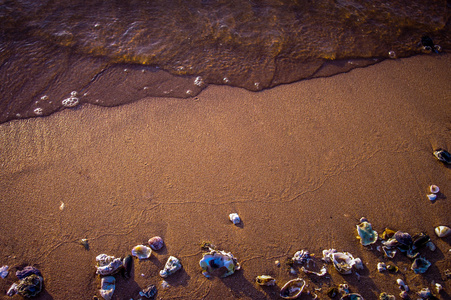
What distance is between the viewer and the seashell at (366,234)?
2.65 metres

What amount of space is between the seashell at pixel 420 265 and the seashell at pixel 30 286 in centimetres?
367

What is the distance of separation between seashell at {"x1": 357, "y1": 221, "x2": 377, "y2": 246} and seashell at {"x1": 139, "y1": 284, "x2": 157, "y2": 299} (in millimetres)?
2163

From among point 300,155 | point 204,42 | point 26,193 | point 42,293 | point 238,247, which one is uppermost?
point 204,42

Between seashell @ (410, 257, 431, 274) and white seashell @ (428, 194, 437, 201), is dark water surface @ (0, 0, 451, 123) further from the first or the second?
seashell @ (410, 257, 431, 274)

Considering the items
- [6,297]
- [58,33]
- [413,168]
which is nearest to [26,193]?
[6,297]

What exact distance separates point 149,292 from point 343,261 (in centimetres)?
Result: 193

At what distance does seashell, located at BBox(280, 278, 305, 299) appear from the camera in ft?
7.75

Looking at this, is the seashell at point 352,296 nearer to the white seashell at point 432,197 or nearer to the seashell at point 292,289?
the seashell at point 292,289

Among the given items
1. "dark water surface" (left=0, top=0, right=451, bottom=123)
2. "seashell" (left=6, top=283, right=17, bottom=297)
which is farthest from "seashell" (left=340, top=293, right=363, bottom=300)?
"seashell" (left=6, top=283, right=17, bottom=297)

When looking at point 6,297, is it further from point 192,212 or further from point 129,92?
point 129,92

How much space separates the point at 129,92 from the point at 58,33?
2210mm

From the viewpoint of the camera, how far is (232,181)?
122 inches

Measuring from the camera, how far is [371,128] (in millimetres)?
3457

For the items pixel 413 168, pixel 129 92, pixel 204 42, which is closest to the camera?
pixel 413 168
